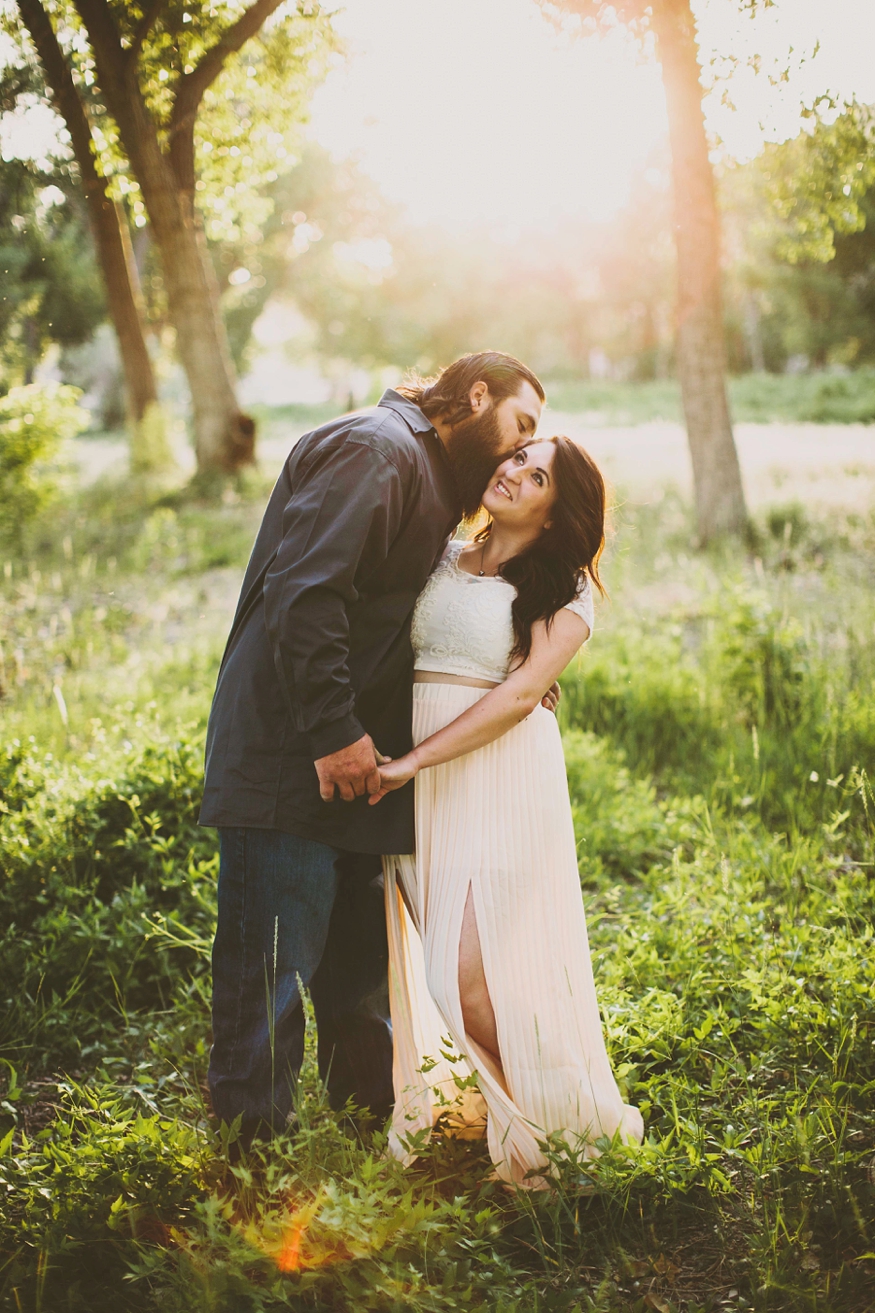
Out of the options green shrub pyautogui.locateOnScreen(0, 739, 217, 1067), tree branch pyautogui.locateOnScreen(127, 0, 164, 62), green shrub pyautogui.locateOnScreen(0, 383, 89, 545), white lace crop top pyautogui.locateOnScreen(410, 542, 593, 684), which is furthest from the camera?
green shrub pyautogui.locateOnScreen(0, 383, 89, 545)

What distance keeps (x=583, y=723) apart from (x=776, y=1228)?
390cm

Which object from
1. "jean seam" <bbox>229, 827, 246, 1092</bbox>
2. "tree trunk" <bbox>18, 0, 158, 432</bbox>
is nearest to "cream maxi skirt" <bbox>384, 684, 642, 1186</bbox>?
"jean seam" <bbox>229, 827, 246, 1092</bbox>

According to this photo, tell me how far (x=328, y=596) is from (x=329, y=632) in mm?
100

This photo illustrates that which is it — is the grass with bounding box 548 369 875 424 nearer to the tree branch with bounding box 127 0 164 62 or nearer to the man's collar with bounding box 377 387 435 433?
the tree branch with bounding box 127 0 164 62

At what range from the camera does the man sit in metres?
2.47

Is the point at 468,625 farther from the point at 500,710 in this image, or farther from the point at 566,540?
the point at 566,540

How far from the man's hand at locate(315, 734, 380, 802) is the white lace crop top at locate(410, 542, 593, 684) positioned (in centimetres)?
46

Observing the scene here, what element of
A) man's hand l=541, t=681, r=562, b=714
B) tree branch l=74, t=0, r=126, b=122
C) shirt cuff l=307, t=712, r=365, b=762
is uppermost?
tree branch l=74, t=0, r=126, b=122

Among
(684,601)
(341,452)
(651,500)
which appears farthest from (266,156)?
(341,452)

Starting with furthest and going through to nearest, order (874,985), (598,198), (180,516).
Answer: (180,516) → (598,198) → (874,985)

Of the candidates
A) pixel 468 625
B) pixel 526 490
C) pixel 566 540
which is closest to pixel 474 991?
pixel 468 625

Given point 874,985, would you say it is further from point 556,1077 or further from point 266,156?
point 266,156

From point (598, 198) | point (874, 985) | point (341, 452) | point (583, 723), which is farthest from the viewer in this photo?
point (598, 198)

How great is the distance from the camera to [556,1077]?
106 inches
